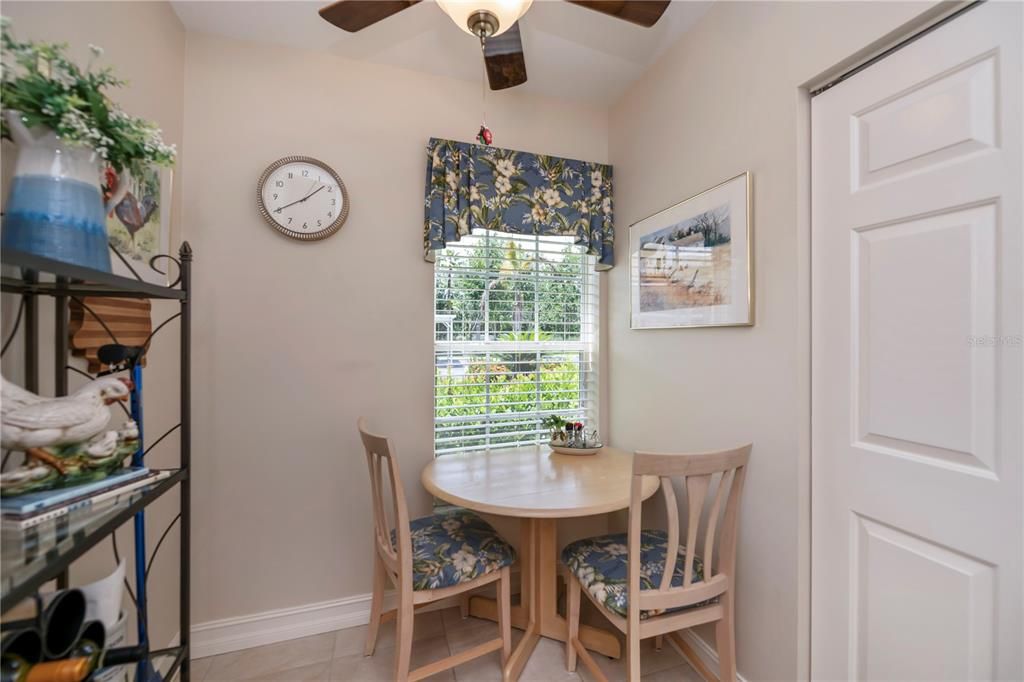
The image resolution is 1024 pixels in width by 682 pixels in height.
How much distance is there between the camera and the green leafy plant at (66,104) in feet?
2.55

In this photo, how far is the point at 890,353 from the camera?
46.2 inches

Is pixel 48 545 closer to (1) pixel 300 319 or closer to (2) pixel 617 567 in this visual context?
(1) pixel 300 319

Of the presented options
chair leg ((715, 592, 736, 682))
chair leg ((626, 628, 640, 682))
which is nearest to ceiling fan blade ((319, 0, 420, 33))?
chair leg ((626, 628, 640, 682))

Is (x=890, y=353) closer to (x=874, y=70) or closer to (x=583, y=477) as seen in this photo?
(x=874, y=70)

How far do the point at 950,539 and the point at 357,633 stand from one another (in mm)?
2216

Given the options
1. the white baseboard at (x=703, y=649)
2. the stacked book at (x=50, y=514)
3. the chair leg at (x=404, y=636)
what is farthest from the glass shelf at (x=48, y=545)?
the white baseboard at (x=703, y=649)

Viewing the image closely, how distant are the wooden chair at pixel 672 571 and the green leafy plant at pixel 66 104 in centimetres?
151

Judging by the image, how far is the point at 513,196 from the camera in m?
2.24

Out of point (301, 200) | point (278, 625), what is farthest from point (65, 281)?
point (278, 625)

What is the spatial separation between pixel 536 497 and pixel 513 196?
5.00 ft

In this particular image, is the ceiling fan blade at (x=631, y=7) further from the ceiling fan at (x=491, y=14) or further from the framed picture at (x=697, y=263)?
the framed picture at (x=697, y=263)

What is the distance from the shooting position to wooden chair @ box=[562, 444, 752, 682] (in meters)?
1.30

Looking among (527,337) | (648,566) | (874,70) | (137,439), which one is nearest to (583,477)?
(648,566)

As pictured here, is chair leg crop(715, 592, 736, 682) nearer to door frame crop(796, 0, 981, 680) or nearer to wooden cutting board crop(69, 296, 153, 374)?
door frame crop(796, 0, 981, 680)
